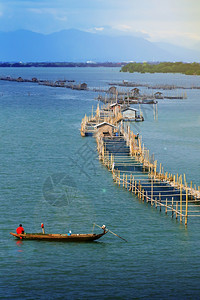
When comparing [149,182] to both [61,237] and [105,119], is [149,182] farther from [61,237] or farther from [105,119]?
[105,119]

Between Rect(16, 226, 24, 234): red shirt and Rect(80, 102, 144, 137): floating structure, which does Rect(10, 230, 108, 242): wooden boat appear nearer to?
Rect(16, 226, 24, 234): red shirt

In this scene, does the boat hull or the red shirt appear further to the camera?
the red shirt

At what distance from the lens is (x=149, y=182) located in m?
46.6

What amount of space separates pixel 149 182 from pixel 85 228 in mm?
12321

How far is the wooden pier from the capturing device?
39.3 meters

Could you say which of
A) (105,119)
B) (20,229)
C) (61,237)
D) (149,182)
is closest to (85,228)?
(61,237)

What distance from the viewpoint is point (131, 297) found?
27000 millimetres

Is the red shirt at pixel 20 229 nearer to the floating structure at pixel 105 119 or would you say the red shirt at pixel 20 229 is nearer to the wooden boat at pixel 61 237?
the wooden boat at pixel 61 237

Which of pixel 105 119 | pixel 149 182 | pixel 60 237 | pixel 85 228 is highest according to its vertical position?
pixel 105 119

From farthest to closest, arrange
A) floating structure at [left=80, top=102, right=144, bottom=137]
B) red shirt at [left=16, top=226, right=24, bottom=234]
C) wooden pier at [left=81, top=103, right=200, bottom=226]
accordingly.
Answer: floating structure at [left=80, top=102, right=144, bottom=137] → wooden pier at [left=81, top=103, right=200, bottom=226] → red shirt at [left=16, top=226, right=24, bottom=234]

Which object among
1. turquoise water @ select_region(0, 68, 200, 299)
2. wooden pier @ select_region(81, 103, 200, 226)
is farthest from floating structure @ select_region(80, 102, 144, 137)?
wooden pier @ select_region(81, 103, 200, 226)

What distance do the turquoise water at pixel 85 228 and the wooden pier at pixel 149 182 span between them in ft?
2.74

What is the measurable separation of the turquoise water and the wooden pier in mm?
835

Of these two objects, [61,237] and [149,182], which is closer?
[61,237]
